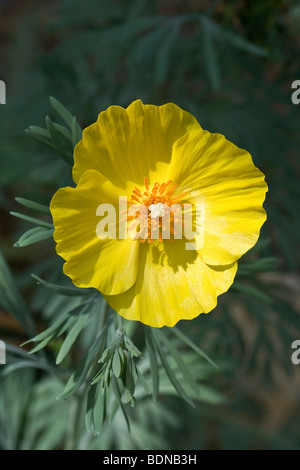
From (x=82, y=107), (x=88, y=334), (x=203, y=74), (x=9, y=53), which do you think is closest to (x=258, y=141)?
(x=203, y=74)

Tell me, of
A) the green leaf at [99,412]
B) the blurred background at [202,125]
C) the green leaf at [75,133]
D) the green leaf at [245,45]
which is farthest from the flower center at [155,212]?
the green leaf at [245,45]

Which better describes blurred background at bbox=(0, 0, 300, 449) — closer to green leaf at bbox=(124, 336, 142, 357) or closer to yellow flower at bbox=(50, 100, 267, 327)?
yellow flower at bbox=(50, 100, 267, 327)

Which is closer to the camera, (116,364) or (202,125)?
(116,364)

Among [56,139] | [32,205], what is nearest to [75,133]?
[56,139]

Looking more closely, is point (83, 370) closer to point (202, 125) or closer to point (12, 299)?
point (12, 299)
